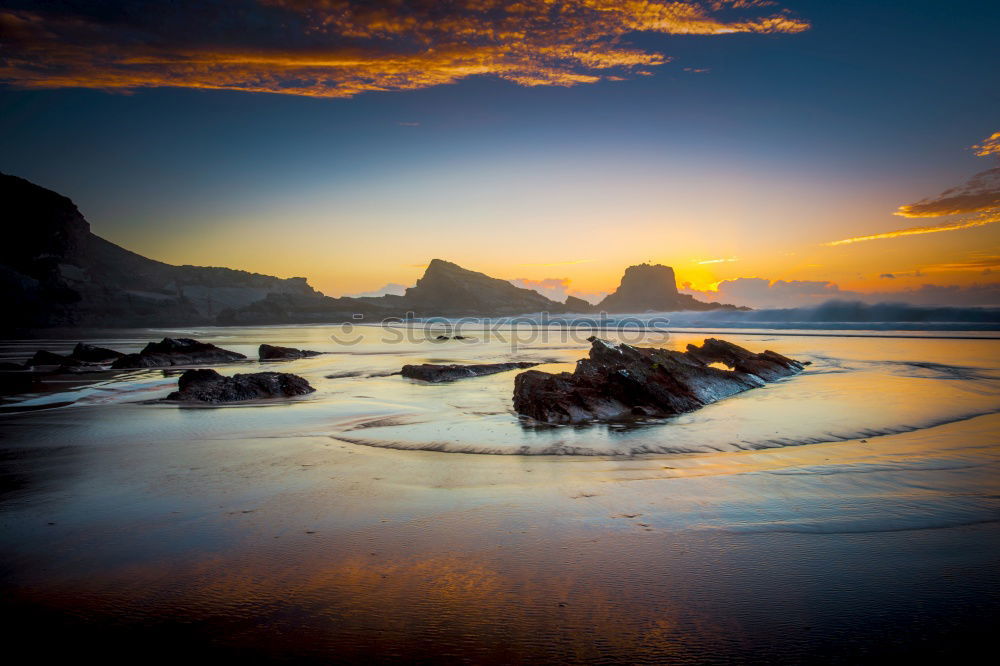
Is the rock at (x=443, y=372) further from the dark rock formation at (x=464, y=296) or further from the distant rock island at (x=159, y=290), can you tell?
the dark rock formation at (x=464, y=296)

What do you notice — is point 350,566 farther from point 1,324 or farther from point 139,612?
point 1,324

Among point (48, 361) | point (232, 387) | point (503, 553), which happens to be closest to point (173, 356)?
point (48, 361)

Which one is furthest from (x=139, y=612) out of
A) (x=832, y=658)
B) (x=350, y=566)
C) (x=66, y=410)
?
(x=66, y=410)

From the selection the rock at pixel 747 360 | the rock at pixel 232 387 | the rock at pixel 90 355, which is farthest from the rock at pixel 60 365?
the rock at pixel 747 360

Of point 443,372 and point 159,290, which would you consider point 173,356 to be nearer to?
point 443,372

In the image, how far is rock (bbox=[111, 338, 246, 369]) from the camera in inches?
697

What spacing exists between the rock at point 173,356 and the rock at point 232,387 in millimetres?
8702

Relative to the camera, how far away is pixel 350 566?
10.8 ft

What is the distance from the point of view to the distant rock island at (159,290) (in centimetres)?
5238

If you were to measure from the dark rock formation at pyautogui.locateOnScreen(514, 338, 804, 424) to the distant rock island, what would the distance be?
61.9m

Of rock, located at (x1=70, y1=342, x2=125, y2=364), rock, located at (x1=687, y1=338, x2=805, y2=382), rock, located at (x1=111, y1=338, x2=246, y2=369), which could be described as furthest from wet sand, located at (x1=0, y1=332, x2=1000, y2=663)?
rock, located at (x1=70, y1=342, x2=125, y2=364)

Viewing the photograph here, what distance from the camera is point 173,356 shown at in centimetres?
1906

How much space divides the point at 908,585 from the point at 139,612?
4681 millimetres

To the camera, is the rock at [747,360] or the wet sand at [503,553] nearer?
the wet sand at [503,553]
